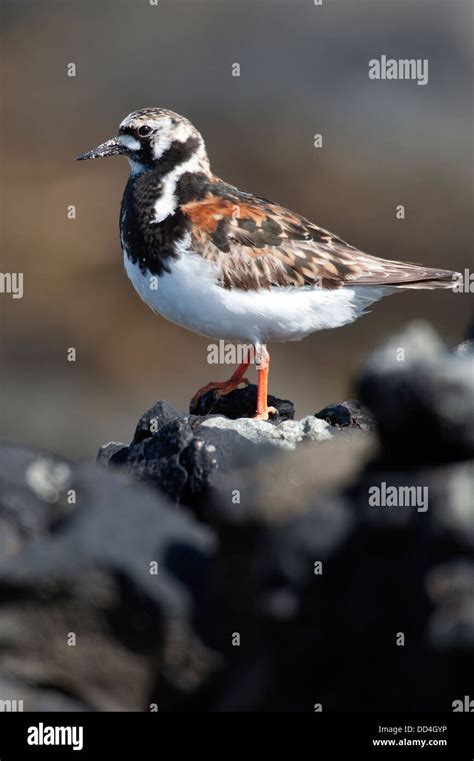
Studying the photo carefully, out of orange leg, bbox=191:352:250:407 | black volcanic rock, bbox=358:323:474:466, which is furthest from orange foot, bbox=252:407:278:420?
black volcanic rock, bbox=358:323:474:466

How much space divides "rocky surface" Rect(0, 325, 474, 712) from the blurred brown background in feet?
44.9

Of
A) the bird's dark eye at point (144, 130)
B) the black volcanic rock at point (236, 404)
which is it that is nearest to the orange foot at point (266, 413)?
the black volcanic rock at point (236, 404)

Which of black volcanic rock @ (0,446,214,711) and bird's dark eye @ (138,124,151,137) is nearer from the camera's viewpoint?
black volcanic rock @ (0,446,214,711)

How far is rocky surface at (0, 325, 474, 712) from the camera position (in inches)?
202

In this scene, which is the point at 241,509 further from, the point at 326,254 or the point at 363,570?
the point at 326,254

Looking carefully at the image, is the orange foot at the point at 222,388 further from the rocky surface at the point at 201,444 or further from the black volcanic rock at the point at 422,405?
the black volcanic rock at the point at 422,405

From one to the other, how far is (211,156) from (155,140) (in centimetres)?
1123

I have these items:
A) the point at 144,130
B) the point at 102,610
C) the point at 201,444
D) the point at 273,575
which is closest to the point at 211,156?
the point at 144,130

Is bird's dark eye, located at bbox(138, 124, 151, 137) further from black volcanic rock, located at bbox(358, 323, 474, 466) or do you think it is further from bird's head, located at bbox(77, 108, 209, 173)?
black volcanic rock, located at bbox(358, 323, 474, 466)

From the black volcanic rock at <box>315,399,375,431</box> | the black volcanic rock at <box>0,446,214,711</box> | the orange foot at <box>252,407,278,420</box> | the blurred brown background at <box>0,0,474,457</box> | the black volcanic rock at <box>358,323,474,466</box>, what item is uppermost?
the blurred brown background at <box>0,0,474,457</box>

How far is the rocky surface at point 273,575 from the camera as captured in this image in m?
5.14

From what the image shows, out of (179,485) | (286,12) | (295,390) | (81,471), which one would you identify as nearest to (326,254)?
(179,485)

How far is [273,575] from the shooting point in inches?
209

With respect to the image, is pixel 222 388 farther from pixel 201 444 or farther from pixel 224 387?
pixel 201 444
